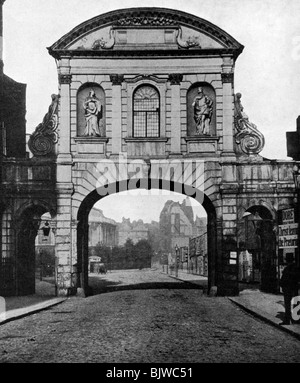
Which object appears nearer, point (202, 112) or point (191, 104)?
point (202, 112)

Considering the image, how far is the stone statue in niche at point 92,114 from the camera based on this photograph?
24.4 m

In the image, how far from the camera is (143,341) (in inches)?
447

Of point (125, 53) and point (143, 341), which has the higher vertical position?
point (125, 53)

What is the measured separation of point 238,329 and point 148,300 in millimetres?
8600

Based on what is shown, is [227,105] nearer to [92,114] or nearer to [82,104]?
[92,114]

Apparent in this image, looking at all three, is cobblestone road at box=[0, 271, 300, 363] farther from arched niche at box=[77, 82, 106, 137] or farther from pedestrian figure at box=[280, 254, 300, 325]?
arched niche at box=[77, 82, 106, 137]

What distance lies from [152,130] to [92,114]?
8.53 feet

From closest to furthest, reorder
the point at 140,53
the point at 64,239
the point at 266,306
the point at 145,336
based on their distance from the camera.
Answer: the point at 145,336 < the point at 266,306 < the point at 64,239 < the point at 140,53

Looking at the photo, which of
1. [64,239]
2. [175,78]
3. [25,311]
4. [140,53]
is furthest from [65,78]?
[25,311]

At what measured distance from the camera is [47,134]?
24516mm

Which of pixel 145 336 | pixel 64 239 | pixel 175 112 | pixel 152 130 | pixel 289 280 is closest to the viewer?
pixel 145 336

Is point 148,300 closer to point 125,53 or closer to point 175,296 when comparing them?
point 175,296

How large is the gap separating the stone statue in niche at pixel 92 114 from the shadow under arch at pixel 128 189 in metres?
2.34
